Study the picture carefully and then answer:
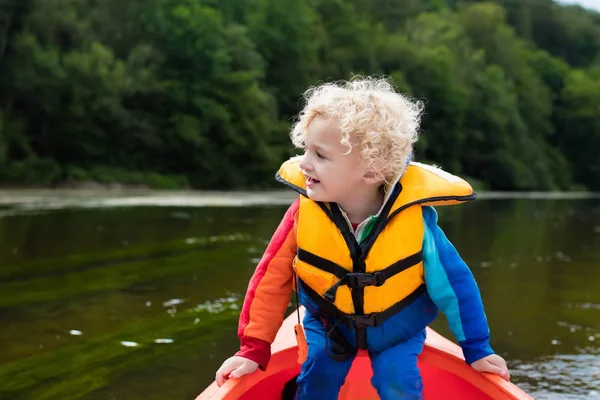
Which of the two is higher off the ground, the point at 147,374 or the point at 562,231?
the point at 147,374

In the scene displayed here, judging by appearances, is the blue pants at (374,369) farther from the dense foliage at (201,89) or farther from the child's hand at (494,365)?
the dense foliage at (201,89)

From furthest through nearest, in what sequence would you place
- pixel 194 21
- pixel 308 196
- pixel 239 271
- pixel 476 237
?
pixel 194 21 → pixel 476 237 → pixel 239 271 → pixel 308 196

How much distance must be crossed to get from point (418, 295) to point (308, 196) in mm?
414

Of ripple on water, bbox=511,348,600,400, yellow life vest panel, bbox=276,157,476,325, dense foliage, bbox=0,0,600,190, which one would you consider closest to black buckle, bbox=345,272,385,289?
yellow life vest panel, bbox=276,157,476,325

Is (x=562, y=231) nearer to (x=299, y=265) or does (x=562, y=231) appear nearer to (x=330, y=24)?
(x=299, y=265)

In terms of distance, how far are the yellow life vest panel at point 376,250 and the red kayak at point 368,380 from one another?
287mm

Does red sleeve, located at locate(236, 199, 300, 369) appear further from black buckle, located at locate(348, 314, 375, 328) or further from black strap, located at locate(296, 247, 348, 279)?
black buckle, located at locate(348, 314, 375, 328)

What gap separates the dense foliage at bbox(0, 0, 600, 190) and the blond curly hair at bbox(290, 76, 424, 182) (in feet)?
37.4

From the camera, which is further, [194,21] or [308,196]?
[194,21]

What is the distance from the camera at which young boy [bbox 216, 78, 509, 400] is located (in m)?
2.11

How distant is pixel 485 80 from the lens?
37062mm

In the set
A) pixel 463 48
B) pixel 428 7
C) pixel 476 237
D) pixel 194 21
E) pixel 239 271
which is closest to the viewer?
pixel 239 271

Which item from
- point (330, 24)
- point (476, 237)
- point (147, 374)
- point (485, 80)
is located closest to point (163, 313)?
point (147, 374)

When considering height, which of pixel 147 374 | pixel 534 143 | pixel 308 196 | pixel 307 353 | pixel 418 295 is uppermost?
pixel 308 196
